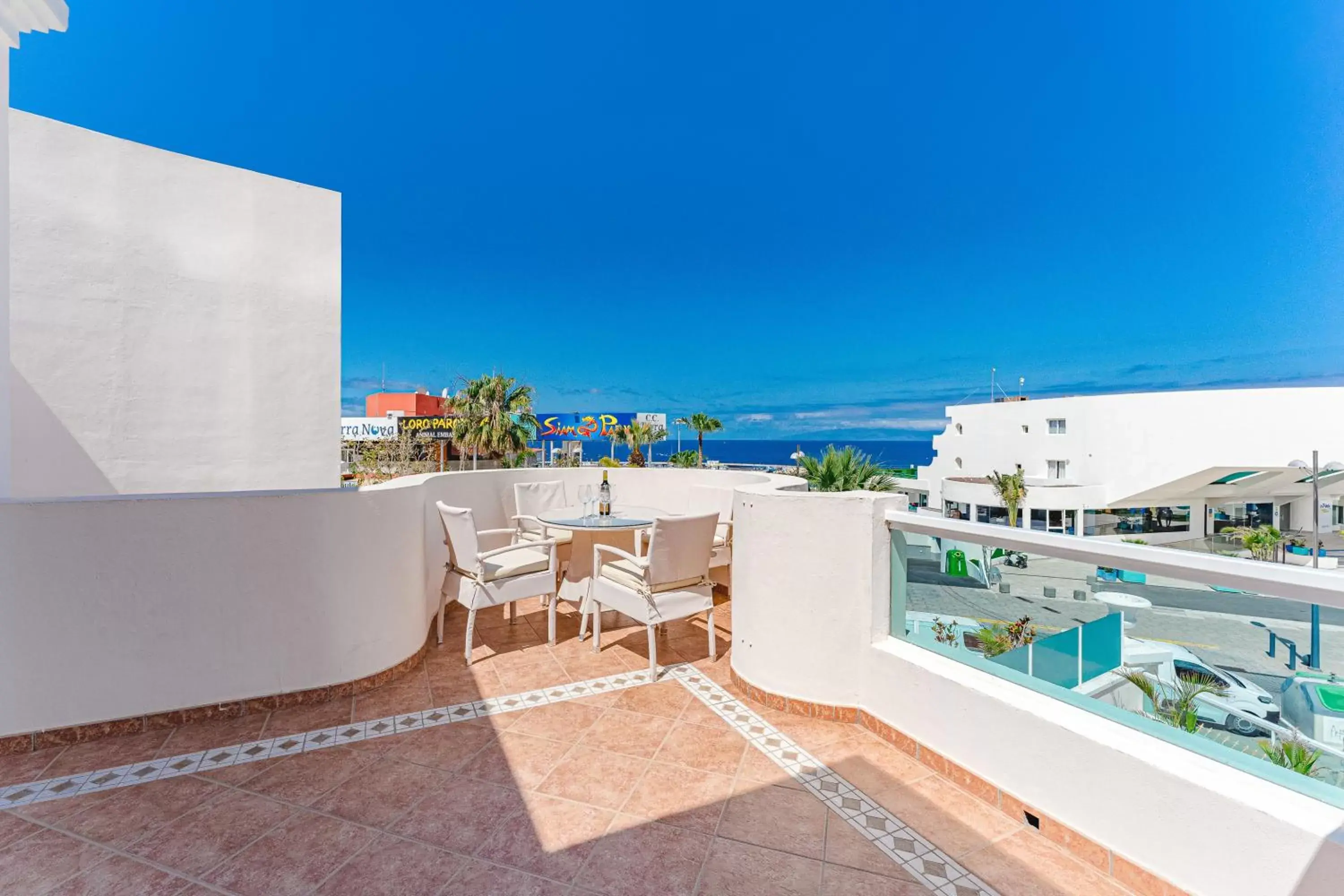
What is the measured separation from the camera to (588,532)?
470 cm

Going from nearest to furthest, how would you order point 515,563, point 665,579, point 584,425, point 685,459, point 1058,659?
point 1058,659 < point 665,579 < point 515,563 < point 685,459 < point 584,425

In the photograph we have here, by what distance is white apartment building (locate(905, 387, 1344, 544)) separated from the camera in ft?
74.1

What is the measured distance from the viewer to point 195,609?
2600 millimetres

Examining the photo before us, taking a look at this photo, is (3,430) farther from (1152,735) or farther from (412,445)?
(412,445)

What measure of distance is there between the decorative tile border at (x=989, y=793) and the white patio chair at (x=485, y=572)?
4.85ft

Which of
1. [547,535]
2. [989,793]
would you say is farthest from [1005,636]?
[547,535]

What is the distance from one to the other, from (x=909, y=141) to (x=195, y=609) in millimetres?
32360

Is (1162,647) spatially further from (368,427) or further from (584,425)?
(368,427)

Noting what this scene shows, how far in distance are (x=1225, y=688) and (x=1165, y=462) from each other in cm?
3175

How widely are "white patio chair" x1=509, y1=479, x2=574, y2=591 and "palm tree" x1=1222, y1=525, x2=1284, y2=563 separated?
25.9 m

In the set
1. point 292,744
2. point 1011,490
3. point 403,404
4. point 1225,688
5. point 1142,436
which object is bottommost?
point 1011,490

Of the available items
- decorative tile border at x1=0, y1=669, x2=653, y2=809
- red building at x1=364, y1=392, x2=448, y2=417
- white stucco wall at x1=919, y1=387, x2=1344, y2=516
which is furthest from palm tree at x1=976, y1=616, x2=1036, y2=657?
red building at x1=364, y1=392, x2=448, y2=417

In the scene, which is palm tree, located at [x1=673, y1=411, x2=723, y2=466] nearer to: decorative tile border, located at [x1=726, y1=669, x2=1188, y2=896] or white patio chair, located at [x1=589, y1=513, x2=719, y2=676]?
white patio chair, located at [x1=589, y1=513, x2=719, y2=676]

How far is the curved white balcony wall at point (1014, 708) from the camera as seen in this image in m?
1.42
